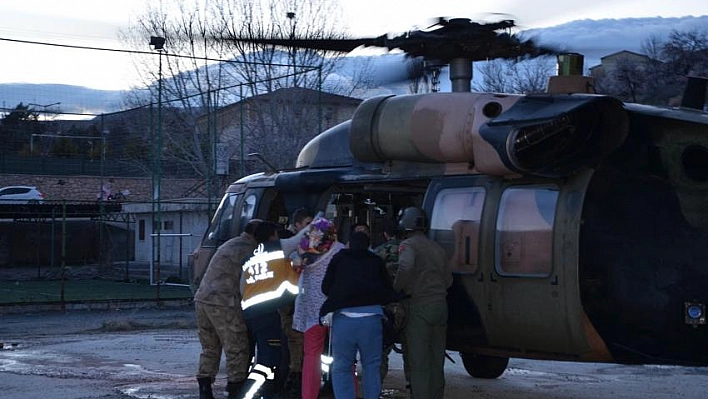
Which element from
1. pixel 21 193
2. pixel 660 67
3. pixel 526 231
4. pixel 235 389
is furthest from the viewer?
pixel 21 193

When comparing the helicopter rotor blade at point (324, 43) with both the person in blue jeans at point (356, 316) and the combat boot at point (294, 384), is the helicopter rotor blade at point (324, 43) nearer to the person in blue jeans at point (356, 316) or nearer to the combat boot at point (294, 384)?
the person in blue jeans at point (356, 316)

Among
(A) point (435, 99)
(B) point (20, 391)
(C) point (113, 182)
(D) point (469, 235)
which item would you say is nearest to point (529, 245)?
(D) point (469, 235)

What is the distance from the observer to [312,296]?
30.8ft

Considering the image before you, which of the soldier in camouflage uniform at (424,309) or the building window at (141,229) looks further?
the building window at (141,229)

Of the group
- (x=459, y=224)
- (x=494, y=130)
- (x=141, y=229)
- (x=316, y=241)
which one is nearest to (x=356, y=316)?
(x=316, y=241)

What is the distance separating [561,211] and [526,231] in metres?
0.44

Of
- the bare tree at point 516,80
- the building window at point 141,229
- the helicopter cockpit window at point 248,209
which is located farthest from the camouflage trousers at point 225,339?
the building window at point 141,229

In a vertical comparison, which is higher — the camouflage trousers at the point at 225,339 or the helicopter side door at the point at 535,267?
the helicopter side door at the point at 535,267

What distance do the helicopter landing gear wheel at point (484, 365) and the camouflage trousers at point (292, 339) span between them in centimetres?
240

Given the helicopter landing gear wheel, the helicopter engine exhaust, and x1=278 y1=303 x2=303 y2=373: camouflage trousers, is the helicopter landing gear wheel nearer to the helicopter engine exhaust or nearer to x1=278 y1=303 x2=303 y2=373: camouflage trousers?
x1=278 y1=303 x2=303 y2=373: camouflage trousers

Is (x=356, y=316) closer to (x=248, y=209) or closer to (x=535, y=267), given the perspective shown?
(x=535, y=267)

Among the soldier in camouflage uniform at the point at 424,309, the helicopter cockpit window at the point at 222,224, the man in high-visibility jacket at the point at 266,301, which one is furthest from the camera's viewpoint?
the helicopter cockpit window at the point at 222,224

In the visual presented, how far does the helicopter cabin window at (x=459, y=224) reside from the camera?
31.9ft

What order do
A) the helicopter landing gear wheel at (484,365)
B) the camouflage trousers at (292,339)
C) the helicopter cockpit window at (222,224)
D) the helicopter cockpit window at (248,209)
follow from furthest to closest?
the helicopter cockpit window at (222,224) < the helicopter cockpit window at (248,209) < the helicopter landing gear wheel at (484,365) < the camouflage trousers at (292,339)
